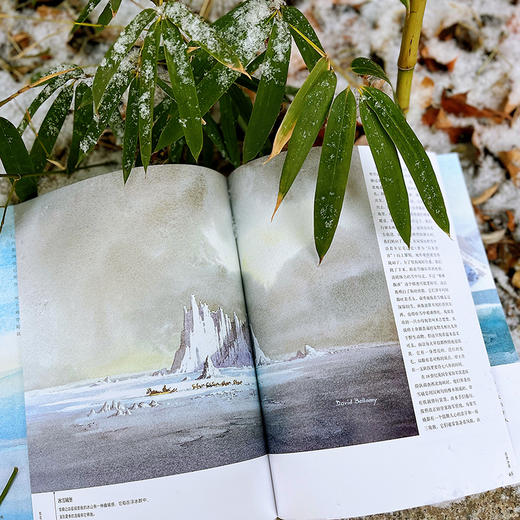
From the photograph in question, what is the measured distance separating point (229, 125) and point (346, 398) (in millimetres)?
360

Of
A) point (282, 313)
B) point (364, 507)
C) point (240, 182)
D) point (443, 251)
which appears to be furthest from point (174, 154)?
point (364, 507)

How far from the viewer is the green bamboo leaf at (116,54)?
1.58 feet

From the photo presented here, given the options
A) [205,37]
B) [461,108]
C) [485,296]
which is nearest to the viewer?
[205,37]

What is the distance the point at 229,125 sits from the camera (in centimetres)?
66

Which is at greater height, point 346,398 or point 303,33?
point 303,33

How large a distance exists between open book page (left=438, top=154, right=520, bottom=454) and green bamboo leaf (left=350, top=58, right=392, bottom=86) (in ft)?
0.78

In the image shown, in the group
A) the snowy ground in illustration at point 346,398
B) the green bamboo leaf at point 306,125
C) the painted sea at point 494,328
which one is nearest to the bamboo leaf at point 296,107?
the green bamboo leaf at point 306,125

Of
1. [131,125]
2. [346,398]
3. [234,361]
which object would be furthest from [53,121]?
[346,398]

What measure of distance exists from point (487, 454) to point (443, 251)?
0.23 meters

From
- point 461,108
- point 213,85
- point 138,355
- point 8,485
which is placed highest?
point 461,108

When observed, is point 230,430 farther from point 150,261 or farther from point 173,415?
point 150,261

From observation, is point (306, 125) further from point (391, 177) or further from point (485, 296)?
point (485, 296)

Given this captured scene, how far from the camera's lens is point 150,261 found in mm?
584

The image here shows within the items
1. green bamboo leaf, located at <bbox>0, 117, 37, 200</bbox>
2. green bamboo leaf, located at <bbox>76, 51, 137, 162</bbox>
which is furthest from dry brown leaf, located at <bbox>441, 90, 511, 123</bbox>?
green bamboo leaf, located at <bbox>0, 117, 37, 200</bbox>
